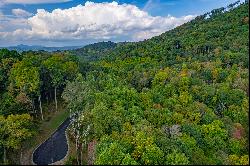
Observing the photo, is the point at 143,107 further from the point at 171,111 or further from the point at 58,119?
the point at 58,119

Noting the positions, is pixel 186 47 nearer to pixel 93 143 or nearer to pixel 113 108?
pixel 113 108

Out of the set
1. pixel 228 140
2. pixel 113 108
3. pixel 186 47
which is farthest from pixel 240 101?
pixel 186 47

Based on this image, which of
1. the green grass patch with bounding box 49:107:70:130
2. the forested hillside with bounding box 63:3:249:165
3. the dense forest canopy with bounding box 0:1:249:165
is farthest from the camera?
the green grass patch with bounding box 49:107:70:130

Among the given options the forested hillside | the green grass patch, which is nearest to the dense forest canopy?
the forested hillside

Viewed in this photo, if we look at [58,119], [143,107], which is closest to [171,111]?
[143,107]

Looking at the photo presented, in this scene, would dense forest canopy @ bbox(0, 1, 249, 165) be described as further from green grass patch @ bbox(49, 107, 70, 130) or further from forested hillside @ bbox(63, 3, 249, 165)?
green grass patch @ bbox(49, 107, 70, 130)

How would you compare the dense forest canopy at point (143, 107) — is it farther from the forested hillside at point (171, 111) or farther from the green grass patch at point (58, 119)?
the green grass patch at point (58, 119)

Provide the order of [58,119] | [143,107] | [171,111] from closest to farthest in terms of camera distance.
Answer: [143,107], [171,111], [58,119]

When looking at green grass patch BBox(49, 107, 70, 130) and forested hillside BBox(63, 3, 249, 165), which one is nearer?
forested hillside BBox(63, 3, 249, 165)
